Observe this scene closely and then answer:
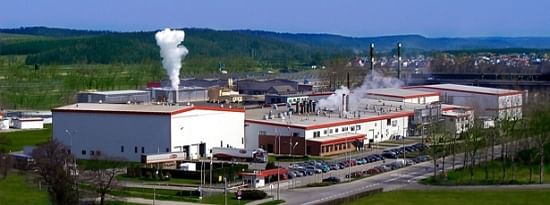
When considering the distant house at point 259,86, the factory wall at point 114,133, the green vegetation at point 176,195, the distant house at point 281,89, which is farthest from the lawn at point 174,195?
the distant house at point 259,86

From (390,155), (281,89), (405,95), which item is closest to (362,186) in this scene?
(390,155)

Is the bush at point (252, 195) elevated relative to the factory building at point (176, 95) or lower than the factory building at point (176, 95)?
lower

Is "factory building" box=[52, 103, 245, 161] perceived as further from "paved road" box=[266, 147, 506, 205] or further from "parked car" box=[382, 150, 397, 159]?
"paved road" box=[266, 147, 506, 205]

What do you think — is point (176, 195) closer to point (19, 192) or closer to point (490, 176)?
point (19, 192)

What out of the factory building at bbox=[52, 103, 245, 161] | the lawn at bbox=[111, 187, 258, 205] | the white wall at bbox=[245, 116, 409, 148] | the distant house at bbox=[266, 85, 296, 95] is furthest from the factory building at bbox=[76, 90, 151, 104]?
the lawn at bbox=[111, 187, 258, 205]

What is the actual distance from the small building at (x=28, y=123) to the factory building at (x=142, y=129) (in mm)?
10863

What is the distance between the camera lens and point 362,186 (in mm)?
27031

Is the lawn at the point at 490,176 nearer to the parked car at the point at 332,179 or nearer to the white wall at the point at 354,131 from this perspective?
the parked car at the point at 332,179

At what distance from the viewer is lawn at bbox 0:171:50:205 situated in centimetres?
2342

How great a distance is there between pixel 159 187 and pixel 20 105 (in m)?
34.5

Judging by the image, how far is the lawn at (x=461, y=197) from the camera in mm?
23469

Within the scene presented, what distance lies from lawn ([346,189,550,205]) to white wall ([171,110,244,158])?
997cm

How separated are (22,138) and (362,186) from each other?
1873 centimetres

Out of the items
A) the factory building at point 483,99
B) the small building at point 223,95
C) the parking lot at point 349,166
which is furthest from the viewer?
the small building at point 223,95
